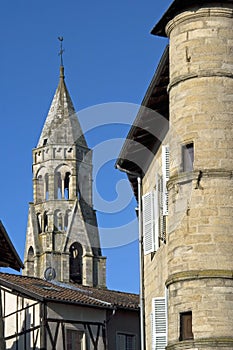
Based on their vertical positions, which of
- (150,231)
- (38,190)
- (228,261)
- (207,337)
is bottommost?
(207,337)

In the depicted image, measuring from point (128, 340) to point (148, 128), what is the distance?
50.5 ft

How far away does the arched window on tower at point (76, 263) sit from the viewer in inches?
3735

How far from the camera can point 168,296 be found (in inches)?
864

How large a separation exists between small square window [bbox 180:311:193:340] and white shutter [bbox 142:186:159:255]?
4.64 meters

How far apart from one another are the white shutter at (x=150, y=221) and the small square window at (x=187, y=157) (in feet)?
12.3

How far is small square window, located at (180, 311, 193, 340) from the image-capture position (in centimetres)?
2105

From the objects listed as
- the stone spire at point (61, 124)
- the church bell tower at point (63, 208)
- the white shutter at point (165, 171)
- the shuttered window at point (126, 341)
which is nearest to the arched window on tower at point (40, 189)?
the church bell tower at point (63, 208)

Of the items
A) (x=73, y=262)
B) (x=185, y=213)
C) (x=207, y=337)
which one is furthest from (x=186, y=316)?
(x=73, y=262)

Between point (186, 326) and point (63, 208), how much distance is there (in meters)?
75.0

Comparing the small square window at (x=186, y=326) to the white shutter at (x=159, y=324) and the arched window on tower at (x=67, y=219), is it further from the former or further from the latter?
the arched window on tower at (x=67, y=219)

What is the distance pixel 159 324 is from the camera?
2414 cm

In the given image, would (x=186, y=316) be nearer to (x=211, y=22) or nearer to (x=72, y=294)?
(x=211, y=22)

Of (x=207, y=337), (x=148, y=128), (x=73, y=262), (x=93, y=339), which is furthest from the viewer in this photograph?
(x=73, y=262)

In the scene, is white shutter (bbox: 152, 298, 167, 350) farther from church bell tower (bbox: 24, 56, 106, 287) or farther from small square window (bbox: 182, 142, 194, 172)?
church bell tower (bbox: 24, 56, 106, 287)
